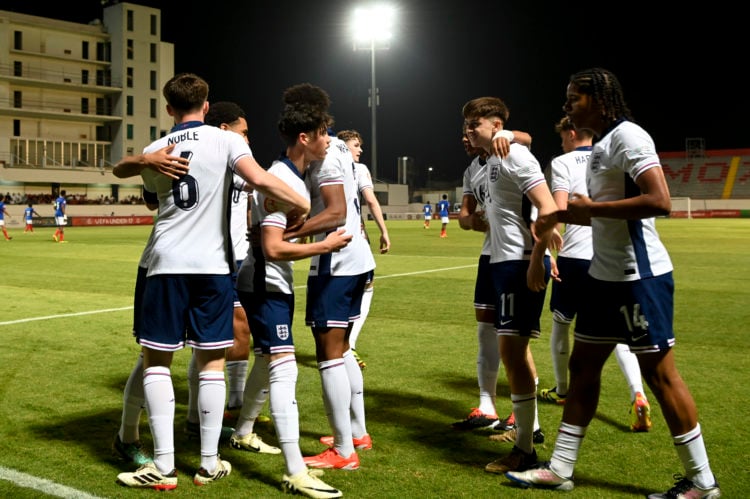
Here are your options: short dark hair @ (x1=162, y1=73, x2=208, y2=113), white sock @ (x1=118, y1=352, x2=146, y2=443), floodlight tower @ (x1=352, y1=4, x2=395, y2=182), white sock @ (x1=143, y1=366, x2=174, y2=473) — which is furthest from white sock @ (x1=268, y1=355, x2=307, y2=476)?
floodlight tower @ (x1=352, y1=4, x2=395, y2=182)

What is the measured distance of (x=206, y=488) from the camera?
4.30 meters

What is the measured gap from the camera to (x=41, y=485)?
4.28 m

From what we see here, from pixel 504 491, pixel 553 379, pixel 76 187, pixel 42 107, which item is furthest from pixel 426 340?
pixel 42 107

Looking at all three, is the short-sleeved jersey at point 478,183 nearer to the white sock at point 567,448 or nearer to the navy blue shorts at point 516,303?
the navy blue shorts at point 516,303

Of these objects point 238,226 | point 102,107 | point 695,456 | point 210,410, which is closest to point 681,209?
point 102,107

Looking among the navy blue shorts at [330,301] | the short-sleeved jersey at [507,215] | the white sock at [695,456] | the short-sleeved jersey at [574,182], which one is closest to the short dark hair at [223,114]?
the navy blue shorts at [330,301]

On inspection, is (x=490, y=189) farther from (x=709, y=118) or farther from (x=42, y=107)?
(x=709, y=118)

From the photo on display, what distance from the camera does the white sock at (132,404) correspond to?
4.68m

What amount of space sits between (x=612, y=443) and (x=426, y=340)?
414cm

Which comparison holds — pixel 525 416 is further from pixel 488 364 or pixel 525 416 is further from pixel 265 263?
pixel 265 263

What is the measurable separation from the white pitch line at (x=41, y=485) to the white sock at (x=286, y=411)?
106 cm

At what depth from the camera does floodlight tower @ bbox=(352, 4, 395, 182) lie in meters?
51.2

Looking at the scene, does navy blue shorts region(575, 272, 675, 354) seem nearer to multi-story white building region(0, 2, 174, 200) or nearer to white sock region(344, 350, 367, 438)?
white sock region(344, 350, 367, 438)

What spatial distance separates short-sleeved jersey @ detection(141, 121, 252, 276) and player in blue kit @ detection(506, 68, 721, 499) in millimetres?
1964
